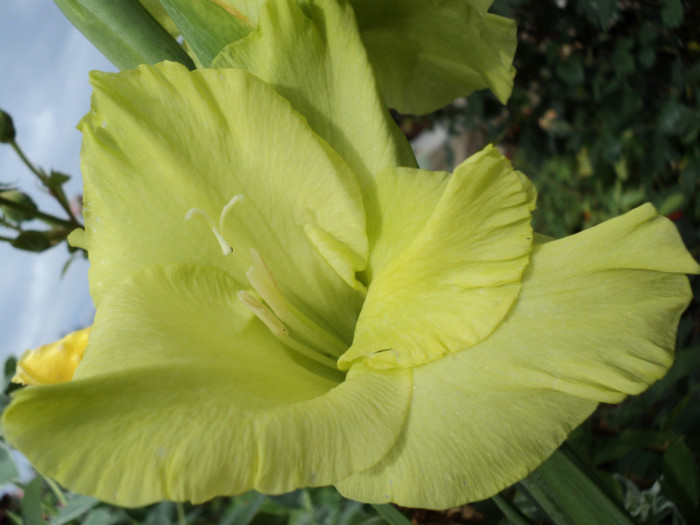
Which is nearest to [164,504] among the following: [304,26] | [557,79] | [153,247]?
[153,247]

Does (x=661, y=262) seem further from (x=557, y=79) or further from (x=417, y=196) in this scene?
(x=557, y=79)

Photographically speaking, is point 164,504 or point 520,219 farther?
point 164,504

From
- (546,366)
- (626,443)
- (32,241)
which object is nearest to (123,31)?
(546,366)

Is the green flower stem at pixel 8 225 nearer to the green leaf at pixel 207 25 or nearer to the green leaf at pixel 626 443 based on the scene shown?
the green leaf at pixel 207 25

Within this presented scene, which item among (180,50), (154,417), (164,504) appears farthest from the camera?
(164,504)

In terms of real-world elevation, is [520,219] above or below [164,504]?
above

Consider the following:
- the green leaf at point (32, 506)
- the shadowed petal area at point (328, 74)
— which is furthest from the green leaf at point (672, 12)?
the green leaf at point (32, 506)

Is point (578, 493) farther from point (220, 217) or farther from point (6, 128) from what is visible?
point (6, 128)
